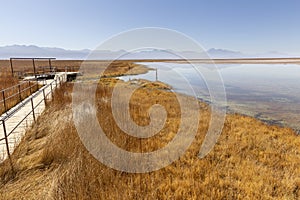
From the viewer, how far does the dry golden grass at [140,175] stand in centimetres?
366

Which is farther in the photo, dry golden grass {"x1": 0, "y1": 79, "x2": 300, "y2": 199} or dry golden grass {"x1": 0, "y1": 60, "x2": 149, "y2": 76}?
dry golden grass {"x1": 0, "y1": 60, "x2": 149, "y2": 76}

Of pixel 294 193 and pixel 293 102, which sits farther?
pixel 293 102

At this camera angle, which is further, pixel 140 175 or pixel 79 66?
pixel 79 66

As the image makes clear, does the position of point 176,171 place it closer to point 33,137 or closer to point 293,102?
point 33,137

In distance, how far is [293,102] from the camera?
18469 millimetres

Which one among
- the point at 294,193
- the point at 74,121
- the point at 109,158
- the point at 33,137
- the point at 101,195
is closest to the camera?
the point at 101,195

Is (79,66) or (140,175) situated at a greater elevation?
(79,66)

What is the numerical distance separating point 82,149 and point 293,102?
2071 centimetres

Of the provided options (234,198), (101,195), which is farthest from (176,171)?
(101,195)

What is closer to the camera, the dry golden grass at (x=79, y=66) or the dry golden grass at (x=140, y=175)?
the dry golden grass at (x=140, y=175)

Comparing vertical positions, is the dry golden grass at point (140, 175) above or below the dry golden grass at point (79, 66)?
below

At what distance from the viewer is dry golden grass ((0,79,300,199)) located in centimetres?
366

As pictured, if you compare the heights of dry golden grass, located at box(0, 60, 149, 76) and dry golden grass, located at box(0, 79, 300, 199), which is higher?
dry golden grass, located at box(0, 60, 149, 76)

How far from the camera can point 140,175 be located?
4.47 m
